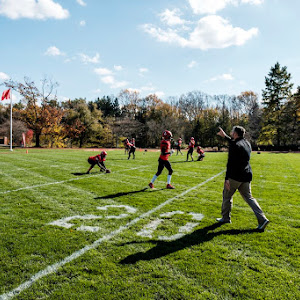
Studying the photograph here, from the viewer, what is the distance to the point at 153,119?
6344cm

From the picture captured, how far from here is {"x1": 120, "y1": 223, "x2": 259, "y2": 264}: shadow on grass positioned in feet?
11.8

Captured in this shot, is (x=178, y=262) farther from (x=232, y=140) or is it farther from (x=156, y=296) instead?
(x=232, y=140)

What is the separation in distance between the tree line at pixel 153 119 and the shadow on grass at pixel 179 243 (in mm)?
44435

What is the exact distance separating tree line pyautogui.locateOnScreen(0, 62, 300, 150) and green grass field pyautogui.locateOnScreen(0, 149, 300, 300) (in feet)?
139

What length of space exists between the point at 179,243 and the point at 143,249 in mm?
652

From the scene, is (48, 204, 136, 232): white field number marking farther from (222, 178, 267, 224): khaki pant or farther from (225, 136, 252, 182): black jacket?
(225, 136, 252, 182): black jacket

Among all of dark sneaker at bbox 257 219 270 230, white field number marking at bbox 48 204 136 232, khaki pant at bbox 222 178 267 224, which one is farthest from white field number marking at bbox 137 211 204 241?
dark sneaker at bbox 257 219 270 230

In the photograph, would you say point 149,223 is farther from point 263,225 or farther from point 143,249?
point 263,225

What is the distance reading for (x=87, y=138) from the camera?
57.8 metres

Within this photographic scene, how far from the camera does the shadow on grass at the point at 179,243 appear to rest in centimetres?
359

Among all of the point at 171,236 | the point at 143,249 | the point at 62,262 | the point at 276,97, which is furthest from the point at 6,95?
the point at 276,97

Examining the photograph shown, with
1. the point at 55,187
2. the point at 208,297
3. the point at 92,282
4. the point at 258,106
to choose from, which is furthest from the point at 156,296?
the point at 258,106

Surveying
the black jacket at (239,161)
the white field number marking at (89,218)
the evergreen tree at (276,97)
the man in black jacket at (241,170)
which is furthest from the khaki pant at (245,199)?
the evergreen tree at (276,97)

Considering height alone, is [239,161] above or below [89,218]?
above
